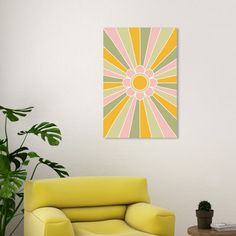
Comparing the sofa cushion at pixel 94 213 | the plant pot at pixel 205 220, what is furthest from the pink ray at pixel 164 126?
the plant pot at pixel 205 220

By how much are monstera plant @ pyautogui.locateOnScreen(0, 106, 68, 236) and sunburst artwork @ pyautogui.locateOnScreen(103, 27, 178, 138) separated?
2.07 ft

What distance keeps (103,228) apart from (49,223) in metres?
0.71

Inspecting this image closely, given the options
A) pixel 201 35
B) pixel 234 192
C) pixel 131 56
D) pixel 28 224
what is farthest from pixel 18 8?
pixel 234 192

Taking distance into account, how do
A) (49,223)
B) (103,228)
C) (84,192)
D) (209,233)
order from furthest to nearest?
(84,192), (103,228), (209,233), (49,223)

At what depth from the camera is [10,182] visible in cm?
461

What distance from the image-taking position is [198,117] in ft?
18.8

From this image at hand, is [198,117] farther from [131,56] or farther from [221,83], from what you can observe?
[131,56]

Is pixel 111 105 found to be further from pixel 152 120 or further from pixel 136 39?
pixel 136 39

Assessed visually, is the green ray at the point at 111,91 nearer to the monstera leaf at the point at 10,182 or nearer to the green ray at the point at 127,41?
the green ray at the point at 127,41

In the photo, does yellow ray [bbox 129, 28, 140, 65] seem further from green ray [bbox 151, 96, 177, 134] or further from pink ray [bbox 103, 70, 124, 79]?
green ray [bbox 151, 96, 177, 134]

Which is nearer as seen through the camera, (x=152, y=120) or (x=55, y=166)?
(x=55, y=166)

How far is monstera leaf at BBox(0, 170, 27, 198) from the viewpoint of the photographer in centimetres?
450

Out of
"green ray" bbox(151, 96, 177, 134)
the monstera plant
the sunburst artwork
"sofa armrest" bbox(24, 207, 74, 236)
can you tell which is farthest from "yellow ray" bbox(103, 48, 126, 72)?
"sofa armrest" bbox(24, 207, 74, 236)

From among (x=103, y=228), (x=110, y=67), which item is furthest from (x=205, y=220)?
(x=110, y=67)
